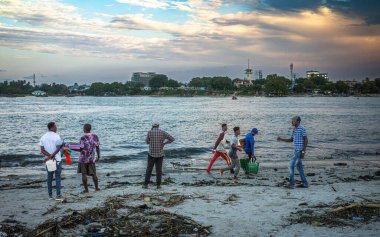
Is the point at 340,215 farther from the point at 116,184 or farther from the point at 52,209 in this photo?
the point at 116,184

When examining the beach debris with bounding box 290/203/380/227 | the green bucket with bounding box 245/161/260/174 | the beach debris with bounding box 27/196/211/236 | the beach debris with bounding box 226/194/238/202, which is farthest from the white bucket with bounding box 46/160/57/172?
the green bucket with bounding box 245/161/260/174

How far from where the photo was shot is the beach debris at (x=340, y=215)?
815 centimetres

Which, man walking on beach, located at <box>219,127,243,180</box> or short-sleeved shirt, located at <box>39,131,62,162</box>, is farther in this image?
man walking on beach, located at <box>219,127,243,180</box>

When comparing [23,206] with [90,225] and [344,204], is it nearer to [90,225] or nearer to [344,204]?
[90,225]

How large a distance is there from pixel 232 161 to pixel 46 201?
659cm

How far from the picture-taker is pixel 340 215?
855 cm

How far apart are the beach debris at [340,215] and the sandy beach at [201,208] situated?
0.07 feet

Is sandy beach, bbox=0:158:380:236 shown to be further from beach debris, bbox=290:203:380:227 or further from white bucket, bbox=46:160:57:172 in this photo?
white bucket, bbox=46:160:57:172

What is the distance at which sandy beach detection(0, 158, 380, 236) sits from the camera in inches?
306

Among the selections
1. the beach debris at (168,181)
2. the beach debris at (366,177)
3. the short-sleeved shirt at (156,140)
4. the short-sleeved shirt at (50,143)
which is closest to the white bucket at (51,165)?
the short-sleeved shirt at (50,143)

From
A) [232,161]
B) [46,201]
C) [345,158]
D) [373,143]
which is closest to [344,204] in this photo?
[232,161]

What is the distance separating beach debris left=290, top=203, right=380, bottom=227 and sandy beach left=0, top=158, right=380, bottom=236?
0.02 metres

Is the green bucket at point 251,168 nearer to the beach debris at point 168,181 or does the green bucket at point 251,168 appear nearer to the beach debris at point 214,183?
the beach debris at point 214,183

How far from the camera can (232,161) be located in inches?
548
